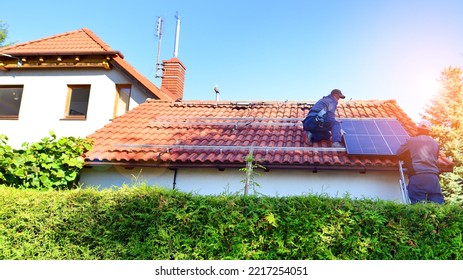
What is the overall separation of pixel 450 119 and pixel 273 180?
2180 cm

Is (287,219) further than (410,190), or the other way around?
(410,190)

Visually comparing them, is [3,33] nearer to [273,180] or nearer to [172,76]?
[172,76]

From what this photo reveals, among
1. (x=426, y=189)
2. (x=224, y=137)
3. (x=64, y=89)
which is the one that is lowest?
(x=426, y=189)

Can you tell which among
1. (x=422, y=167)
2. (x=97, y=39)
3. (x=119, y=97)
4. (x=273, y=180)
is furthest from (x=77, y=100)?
(x=422, y=167)

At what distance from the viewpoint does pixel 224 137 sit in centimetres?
930

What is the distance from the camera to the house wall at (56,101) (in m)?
12.1

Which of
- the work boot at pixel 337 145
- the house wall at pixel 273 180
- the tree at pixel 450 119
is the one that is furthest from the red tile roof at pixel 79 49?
the tree at pixel 450 119

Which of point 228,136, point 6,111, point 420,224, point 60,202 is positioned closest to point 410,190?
point 420,224

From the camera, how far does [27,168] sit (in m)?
7.63

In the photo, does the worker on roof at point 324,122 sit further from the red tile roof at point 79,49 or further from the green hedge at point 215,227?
the red tile roof at point 79,49

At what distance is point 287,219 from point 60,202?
3.43 meters

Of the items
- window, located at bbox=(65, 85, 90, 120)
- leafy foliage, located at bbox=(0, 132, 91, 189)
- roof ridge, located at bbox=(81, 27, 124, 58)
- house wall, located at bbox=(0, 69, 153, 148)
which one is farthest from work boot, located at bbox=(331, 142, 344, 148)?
window, located at bbox=(65, 85, 90, 120)
